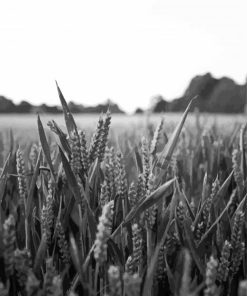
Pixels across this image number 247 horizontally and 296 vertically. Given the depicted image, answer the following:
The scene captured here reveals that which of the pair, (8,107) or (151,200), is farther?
(8,107)

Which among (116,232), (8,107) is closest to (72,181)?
(116,232)

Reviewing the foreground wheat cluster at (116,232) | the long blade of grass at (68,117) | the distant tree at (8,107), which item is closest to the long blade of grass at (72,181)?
the foreground wheat cluster at (116,232)

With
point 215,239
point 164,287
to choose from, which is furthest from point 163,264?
point 215,239

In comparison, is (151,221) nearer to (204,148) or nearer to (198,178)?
(198,178)

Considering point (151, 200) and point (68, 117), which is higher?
point (68, 117)

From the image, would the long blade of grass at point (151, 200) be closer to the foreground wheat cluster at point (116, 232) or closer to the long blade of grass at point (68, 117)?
the foreground wheat cluster at point (116, 232)

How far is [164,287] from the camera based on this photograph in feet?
2.61

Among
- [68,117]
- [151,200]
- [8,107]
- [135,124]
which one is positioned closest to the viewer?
[151,200]

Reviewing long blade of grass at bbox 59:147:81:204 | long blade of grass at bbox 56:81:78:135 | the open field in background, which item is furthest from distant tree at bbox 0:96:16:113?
long blade of grass at bbox 59:147:81:204

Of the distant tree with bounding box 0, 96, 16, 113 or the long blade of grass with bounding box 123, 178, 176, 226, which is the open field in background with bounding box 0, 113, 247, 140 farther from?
the distant tree with bounding box 0, 96, 16, 113

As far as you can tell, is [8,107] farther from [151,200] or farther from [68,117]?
[151,200]

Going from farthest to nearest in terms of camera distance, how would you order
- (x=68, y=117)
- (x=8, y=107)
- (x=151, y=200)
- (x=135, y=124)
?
(x=8, y=107), (x=135, y=124), (x=68, y=117), (x=151, y=200)

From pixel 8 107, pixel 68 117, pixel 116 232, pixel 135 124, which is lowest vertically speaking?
pixel 8 107

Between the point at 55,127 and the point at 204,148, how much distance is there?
0.90m
